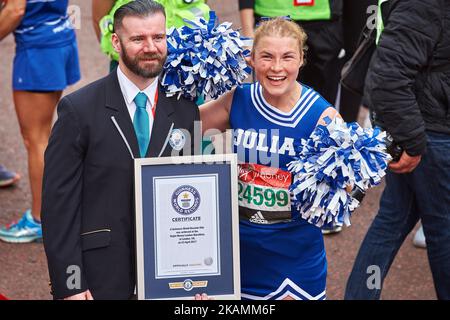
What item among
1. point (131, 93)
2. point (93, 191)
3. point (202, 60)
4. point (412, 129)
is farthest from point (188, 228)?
point (412, 129)

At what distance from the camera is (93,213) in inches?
133

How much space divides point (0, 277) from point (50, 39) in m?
1.36

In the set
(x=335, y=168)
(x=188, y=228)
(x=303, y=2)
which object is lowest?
(x=188, y=228)

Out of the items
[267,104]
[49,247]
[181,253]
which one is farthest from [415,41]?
[49,247]

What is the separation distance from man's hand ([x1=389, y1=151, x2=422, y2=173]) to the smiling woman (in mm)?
594

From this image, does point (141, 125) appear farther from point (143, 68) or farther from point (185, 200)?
point (185, 200)

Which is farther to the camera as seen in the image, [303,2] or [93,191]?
[303,2]

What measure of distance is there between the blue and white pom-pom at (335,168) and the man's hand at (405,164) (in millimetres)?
671

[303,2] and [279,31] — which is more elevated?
[303,2]

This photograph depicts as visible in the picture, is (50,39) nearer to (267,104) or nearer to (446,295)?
(267,104)

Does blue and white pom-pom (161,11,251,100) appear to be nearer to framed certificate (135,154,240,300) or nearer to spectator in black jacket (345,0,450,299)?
framed certificate (135,154,240,300)

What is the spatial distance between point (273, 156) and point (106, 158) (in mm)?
646

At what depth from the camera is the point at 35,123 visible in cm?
545

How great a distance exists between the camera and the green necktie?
3413mm
